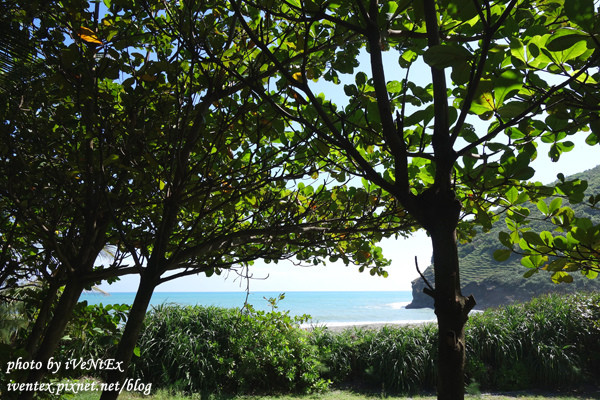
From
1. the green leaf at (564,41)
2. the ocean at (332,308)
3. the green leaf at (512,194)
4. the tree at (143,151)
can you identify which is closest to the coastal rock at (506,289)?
the ocean at (332,308)

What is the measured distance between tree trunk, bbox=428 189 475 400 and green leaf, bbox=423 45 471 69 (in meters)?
0.30

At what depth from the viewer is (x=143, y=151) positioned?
1.59 m

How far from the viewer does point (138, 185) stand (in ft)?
5.51

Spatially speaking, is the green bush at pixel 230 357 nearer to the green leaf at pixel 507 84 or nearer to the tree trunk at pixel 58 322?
the tree trunk at pixel 58 322

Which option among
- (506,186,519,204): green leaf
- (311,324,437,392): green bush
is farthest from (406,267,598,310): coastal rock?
(506,186,519,204): green leaf

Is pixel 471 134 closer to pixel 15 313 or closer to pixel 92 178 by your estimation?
pixel 92 178

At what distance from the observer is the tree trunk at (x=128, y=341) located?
4.35 ft

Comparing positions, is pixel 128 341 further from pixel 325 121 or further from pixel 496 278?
pixel 496 278

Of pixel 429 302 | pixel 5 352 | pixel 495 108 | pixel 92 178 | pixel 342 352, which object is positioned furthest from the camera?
pixel 429 302

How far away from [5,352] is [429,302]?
55.4 m

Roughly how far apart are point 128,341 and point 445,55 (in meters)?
1.42

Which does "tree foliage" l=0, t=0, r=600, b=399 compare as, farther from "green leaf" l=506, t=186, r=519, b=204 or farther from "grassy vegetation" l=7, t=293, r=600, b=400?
"grassy vegetation" l=7, t=293, r=600, b=400

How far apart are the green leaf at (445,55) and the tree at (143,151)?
608 mm

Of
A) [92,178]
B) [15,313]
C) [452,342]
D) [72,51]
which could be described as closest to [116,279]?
[92,178]
